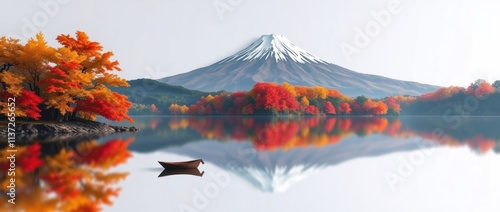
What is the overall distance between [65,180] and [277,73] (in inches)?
3510

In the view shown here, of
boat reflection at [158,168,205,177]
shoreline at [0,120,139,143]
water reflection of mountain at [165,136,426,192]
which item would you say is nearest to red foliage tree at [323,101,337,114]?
shoreline at [0,120,139,143]

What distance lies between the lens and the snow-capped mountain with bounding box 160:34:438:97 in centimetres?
9425

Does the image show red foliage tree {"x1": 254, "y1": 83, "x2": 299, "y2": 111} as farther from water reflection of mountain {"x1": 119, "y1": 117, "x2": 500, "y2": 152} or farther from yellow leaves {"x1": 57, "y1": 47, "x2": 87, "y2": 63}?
yellow leaves {"x1": 57, "y1": 47, "x2": 87, "y2": 63}

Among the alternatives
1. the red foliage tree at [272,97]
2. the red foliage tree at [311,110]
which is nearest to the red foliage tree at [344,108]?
the red foliage tree at [311,110]

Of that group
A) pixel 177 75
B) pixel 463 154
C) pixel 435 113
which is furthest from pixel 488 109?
pixel 177 75

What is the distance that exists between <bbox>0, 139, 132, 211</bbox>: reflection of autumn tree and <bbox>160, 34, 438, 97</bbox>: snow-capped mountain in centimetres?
8088

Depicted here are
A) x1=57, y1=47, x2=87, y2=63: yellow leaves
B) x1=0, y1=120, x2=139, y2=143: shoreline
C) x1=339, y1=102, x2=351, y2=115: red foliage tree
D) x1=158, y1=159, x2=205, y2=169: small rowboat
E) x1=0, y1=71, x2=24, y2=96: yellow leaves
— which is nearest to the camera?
x1=158, y1=159, x2=205, y2=169: small rowboat

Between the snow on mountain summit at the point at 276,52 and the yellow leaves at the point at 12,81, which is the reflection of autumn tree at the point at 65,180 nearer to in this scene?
the yellow leaves at the point at 12,81

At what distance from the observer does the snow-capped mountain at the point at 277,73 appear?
94.2m

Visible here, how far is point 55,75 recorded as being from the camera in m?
18.8

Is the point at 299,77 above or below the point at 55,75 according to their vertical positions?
above

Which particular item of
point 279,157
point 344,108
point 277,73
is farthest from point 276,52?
point 279,157

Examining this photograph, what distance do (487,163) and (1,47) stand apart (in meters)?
17.0

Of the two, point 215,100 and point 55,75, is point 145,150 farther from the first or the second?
point 215,100
